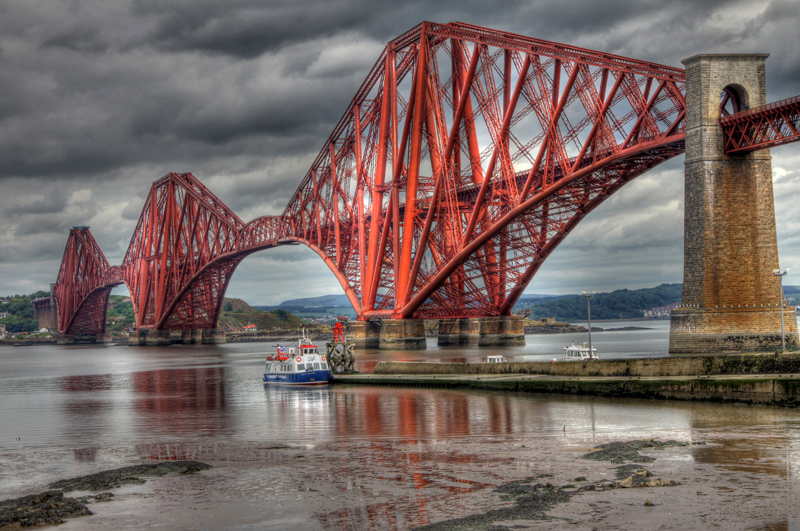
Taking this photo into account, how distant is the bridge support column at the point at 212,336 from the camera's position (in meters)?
166

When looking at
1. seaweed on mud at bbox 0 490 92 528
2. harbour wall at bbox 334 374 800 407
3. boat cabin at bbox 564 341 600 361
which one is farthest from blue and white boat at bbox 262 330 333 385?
seaweed on mud at bbox 0 490 92 528

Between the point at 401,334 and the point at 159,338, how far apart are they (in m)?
96.5

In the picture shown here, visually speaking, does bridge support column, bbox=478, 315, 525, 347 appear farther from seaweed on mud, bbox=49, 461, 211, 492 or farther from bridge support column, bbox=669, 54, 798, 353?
seaweed on mud, bbox=49, 461, 211, 492

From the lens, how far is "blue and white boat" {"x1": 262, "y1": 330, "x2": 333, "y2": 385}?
166 feet

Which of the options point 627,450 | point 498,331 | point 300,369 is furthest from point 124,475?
point 498,331

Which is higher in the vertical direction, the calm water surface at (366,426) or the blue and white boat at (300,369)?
the blue and white boat at (300,369)

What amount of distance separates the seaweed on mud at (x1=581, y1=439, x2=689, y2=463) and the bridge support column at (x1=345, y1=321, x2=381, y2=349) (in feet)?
214

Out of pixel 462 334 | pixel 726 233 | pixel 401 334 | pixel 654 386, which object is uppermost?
pixel 726 233

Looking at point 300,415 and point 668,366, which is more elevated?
point 668,366

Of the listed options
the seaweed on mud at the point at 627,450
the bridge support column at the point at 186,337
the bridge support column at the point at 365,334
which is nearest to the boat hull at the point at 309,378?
the seaweed on mud at the point at 627,450

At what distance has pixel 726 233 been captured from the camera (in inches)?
1774

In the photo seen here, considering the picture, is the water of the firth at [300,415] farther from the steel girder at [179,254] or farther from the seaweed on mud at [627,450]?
the steel girder at [179,254]

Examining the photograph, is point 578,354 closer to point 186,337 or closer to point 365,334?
point 365,334

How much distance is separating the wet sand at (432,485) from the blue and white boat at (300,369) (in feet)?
84.2
